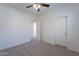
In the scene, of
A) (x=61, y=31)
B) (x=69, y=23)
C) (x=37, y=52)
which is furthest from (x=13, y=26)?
(x=69, y=23)

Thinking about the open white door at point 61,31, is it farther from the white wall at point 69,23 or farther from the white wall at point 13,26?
the white wall at point 13,26

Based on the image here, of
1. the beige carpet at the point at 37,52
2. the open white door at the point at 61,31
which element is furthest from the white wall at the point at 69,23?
the beige carpet at the point at 37,52

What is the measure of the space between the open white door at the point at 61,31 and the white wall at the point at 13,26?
7.66 feet

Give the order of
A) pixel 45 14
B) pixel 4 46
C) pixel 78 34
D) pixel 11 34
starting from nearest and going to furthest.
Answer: pixel 78 34 < pixel 4 46 < pixel 11 34 < pixel 45 14

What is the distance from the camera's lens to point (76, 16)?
13.0 ft

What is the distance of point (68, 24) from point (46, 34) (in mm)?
2094

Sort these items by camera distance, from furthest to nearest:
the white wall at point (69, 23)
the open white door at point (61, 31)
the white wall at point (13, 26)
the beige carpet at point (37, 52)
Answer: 1. the open white door at point (61, 31)
2. the white wall at point (13, 26)
3. the white wall at point (69, 23)
4. the beige carpet at point (37, 52)

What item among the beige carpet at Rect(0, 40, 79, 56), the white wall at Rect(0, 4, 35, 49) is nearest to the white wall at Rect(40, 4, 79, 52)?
the beige carpet at Rect(0, 40, 79, 56)

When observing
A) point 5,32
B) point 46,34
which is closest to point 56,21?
point 46,34

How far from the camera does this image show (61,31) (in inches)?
197

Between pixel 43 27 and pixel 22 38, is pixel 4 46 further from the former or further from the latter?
pixel 43 27

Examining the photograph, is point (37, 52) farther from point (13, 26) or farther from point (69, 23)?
point (69, 23)

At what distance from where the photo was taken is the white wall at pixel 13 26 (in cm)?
416

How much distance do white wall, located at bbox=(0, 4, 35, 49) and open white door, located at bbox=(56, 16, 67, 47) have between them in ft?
Result: 7.66
